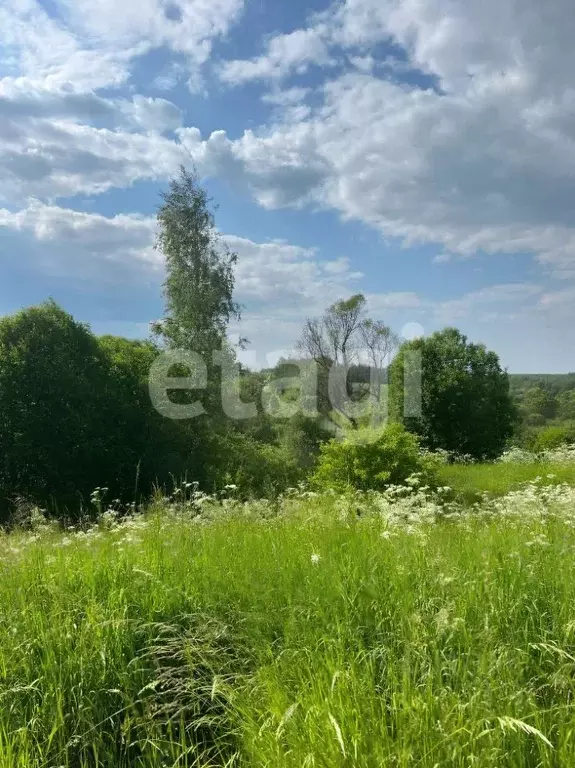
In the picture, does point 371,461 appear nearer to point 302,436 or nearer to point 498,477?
point 498,477

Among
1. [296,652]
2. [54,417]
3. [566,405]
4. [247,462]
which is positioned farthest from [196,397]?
[566,405]

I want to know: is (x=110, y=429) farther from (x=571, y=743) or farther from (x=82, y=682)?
(x=571, y=743)

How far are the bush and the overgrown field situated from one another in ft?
22.1

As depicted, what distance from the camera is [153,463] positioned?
14672 mm

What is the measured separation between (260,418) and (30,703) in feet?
68.1

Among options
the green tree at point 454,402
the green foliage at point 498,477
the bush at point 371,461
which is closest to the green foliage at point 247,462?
the bush at point 371,461

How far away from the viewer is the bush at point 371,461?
11000 mm

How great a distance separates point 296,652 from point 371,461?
28.3 ft

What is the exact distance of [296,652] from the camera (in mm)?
2633

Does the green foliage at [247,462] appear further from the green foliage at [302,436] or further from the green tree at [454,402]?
the green tree at [454,402]

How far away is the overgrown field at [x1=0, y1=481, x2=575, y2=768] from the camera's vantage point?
2072 mm

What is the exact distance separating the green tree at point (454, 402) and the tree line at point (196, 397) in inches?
2.2

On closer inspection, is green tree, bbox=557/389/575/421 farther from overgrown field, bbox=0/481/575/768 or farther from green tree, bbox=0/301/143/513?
overgrown field, bbox=0/481/575/768

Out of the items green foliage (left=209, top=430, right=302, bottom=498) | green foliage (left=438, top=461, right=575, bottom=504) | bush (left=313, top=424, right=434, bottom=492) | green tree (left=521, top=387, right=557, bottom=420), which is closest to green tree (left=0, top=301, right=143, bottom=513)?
green foliage (left=209, top=430, right=302, bottom=498)
